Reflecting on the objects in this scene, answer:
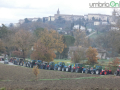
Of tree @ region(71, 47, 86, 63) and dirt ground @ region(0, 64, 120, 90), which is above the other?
tree @ region(71, 47, 86, 63)

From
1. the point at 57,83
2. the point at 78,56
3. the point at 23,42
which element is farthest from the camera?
the point at 23,42

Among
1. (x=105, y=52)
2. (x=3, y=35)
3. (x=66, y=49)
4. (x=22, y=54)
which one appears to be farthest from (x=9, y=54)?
(x=105, y=52)

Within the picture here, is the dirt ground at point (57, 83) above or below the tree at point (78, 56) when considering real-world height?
below

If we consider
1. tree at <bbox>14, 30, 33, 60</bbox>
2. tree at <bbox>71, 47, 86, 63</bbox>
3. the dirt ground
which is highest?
tree at <bbox>14, 30, 33, 60</bbox>

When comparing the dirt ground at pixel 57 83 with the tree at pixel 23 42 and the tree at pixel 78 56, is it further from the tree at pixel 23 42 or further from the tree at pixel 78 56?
the tree at pixel 23 42

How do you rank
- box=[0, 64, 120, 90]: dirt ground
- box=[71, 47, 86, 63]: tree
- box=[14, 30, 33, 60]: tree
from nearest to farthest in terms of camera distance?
box=[0, 64, 120, 90]: dirt ground, box=[71, 47, 86, 63]: tree, box=[14, 30, 33, 60]: tree

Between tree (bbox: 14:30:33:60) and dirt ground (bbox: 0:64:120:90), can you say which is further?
tree (bbox: 14:30:33:60)

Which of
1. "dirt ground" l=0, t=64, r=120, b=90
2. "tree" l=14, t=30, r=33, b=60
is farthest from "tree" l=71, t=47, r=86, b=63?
"dirt ground" l=0, t=64, r=120, b=90

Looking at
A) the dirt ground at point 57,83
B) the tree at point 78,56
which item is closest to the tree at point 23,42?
the tree at point 78,56

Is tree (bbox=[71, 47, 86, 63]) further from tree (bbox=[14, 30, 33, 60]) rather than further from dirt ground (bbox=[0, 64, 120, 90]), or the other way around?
dirt ground (bbox=[0, 64, 120, 90])

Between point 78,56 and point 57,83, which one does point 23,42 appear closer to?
point 78,56

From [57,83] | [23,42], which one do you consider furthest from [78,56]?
[57,83]

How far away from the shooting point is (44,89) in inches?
535

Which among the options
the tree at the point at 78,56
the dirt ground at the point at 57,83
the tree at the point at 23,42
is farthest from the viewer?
the tree at the point at 23,42
